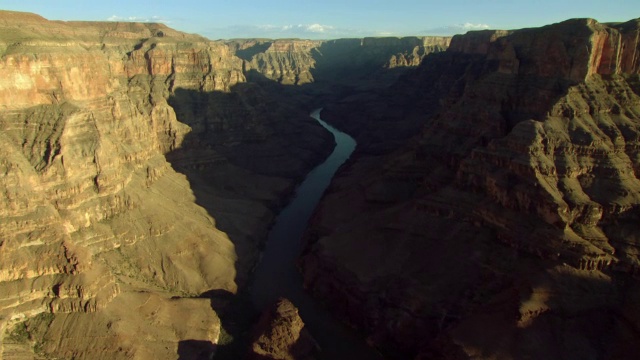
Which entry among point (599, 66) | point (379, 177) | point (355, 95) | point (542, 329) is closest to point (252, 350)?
point (542, 329)

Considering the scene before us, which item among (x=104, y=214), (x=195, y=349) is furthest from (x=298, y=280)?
(x=104, y=214)

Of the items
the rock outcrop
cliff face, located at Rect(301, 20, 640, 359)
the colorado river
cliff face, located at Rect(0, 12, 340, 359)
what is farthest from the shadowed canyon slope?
cliff face, located at Rect(301, 20, 640, 359)

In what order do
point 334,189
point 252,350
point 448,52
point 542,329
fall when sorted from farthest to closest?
point 448,52 < point 334,189 < point 252,350 < point 542,329

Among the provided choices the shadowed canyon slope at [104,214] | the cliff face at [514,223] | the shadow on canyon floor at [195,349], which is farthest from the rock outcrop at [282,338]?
the cliff face at [514,223]

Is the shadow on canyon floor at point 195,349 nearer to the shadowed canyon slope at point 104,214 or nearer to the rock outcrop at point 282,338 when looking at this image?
the shadowed canyon slope at point 104,214

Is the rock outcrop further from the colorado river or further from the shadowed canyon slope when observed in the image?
the shadowed canyon slope

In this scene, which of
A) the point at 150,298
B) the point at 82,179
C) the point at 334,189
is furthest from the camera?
the point at 334,189

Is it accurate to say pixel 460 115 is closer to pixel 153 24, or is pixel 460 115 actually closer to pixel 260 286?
pixel 260 286
